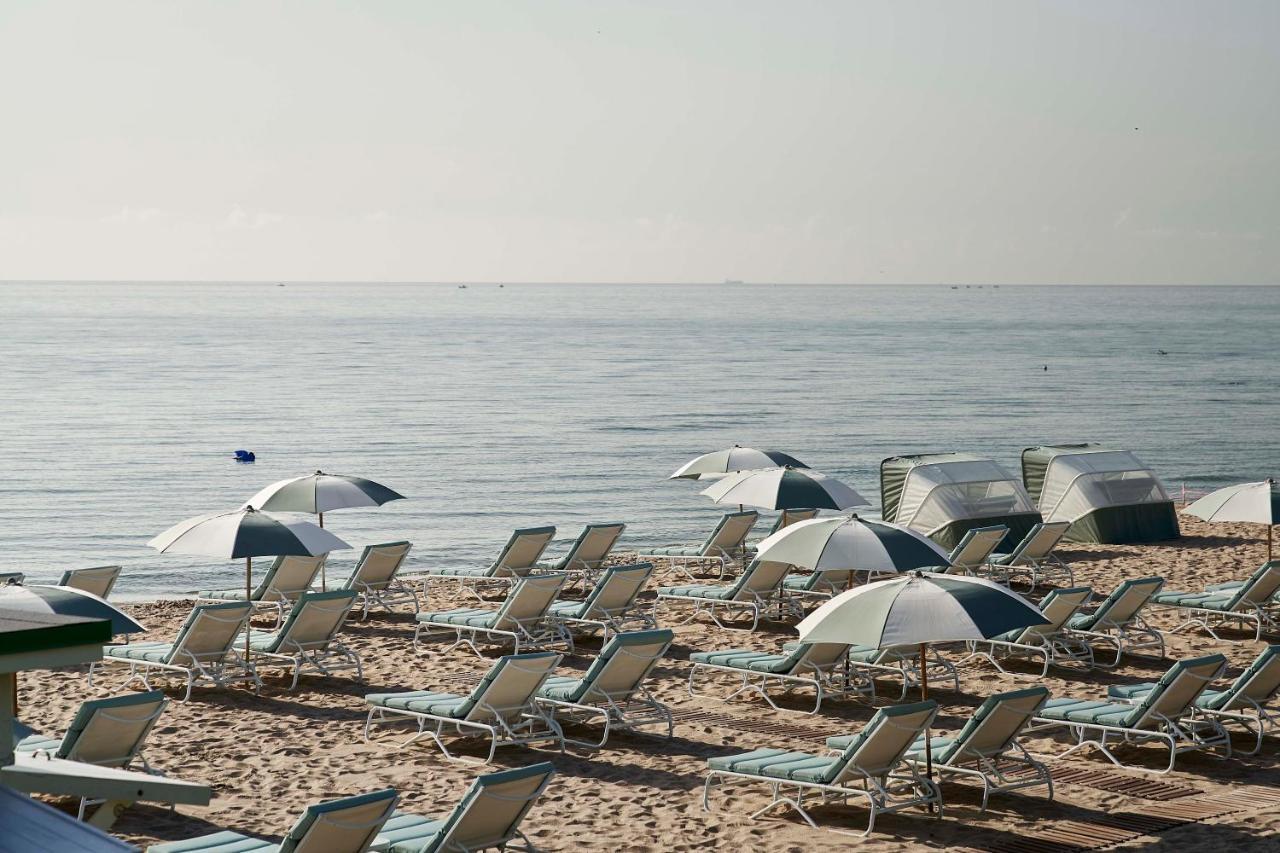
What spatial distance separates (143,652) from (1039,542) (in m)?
9.65

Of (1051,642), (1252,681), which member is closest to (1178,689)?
(1252,681)

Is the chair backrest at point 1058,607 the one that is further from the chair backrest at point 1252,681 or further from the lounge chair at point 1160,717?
the chair backrest at point 1252,681

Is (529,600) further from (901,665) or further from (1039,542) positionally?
(1039,542)

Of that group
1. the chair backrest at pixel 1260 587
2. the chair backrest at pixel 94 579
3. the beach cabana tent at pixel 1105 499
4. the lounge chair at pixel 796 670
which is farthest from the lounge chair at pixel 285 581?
the beach cabana tent at pixel 1105 499

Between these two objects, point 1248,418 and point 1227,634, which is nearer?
point 1227,634

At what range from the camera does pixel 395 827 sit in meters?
7.84

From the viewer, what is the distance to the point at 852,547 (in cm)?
1162

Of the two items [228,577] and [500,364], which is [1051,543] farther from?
[500,364]

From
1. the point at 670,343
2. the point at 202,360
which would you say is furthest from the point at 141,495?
the point at 670,343

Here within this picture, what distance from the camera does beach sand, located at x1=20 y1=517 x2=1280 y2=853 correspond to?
28.1 feet

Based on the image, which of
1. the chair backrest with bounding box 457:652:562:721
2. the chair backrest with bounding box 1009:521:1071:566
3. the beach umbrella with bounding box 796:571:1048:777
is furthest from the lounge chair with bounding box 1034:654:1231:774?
the chair backrest with bounding box 1009:521:1071:566

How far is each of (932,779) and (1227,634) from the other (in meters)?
6.46

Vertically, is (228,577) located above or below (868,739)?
below

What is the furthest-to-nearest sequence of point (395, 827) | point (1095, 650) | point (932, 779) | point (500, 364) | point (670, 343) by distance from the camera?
point (670, 343) < point (500, 364) < point (1095, 650) < point (932, 779) < point (395, 827)
